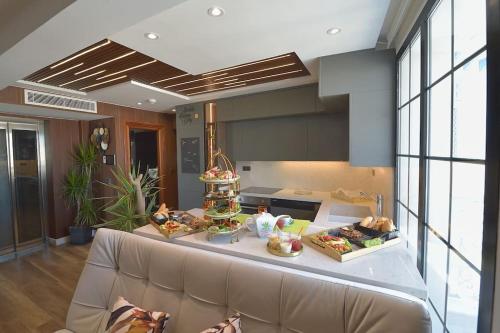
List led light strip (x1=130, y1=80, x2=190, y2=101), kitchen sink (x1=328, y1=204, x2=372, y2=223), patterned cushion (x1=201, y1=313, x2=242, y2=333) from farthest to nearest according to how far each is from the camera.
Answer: led light strip (x1=130, y1=80, x2=190, y2=101), kitchen sink (x1=328, y1=204, x2=372, y2=223), patterned cushion (x1=201, y1=313, x2=242, y2=333)

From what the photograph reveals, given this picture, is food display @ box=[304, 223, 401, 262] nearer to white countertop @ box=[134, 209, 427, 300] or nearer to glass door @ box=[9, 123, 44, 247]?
white countertop @ box=[134, 209, 427, 300]

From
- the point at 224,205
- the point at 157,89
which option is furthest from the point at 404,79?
the point at 157,89

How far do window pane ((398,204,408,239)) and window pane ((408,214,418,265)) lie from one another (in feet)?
0.29

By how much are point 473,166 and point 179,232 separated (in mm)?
1615

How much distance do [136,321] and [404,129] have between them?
2201mm

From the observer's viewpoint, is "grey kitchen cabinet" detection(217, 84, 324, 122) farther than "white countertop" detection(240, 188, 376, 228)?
Yes

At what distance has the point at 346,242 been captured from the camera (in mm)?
1302

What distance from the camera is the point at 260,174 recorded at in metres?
3.77

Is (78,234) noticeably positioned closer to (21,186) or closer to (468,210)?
(21,186)

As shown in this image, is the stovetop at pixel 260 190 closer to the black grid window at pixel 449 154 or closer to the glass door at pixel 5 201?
the black grid window at pixel 449 154

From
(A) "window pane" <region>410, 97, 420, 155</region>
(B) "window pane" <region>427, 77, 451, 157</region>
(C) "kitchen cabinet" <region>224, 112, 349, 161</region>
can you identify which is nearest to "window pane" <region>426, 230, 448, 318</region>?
(B) "window pane" <region>427, 77, 451, 157</region>

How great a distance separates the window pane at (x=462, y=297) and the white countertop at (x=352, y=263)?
0.14 m

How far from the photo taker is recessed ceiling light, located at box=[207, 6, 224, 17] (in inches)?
54.5

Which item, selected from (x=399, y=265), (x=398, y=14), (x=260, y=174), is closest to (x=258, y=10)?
(x=398, y=14)
